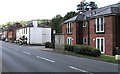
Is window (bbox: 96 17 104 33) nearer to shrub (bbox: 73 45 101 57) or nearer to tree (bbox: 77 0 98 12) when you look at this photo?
shrub (bbox: 73 45 101 57)

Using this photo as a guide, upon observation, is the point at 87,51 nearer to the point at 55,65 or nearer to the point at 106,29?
the point at 106,29

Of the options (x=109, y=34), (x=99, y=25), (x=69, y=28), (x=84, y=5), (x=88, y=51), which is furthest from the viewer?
(x=84, y=5)

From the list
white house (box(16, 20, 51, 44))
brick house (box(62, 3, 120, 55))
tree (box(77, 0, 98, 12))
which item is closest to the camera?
brick house (box(62, 3, 120, 55))

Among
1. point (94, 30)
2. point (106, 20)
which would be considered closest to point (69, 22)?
point (94, 30)

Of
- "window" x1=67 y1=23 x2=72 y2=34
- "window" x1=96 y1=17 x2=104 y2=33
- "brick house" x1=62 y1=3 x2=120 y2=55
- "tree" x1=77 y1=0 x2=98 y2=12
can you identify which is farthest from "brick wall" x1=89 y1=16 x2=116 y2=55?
"tree" x1=77 y1=0 x2=98 y2=12

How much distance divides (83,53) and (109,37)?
4657mm

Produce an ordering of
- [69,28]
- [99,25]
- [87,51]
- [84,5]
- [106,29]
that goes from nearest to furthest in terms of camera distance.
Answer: [87,51], [106,29], [99,25], [69,28], [84,5]

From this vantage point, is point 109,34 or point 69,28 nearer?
point 109,34

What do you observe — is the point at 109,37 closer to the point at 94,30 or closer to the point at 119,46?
the point at 119,46

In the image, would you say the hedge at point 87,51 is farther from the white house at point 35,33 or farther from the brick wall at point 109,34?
the white house at point 35,33

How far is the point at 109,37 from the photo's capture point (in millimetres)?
28781

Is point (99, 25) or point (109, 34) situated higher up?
point (99, 25)

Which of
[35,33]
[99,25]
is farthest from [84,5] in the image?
[99,25]

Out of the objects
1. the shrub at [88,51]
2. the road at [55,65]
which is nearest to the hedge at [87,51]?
the shrub at [88,51]
